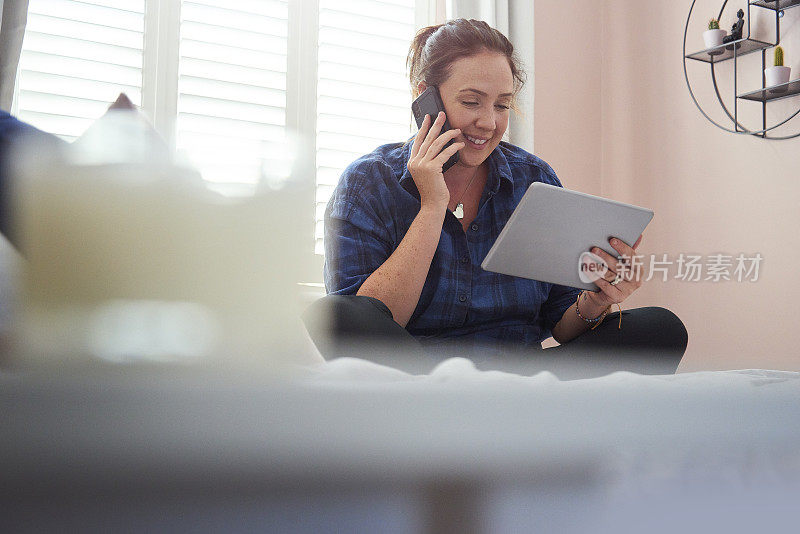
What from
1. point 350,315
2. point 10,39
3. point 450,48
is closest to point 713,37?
point 450,48

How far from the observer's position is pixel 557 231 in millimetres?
1162

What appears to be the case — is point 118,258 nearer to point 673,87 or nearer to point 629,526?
point 629,526

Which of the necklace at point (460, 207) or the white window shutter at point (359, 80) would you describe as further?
the white window shutter at point (359, 80)

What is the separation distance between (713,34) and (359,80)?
1.14 m

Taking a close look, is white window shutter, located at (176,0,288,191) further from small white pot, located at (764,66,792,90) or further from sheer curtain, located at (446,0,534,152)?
small white pot, located at (764,66,792,90)

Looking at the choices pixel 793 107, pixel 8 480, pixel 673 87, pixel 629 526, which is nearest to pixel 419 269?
pixel 629 526

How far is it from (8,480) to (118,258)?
109mm

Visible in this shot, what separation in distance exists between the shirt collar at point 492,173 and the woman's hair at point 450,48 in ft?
0.47

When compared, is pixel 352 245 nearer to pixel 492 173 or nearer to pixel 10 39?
pixel 492 173

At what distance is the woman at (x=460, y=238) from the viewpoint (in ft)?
4.04

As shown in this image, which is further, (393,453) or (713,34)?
(713,34)

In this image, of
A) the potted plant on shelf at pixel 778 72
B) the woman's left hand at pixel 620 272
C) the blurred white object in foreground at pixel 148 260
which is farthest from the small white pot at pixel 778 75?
the blurred white object in foreground at pixel 148 260

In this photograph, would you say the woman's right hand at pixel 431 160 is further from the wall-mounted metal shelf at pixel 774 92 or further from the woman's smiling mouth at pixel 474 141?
the wall-mounted metal shelf at pixel 774 92

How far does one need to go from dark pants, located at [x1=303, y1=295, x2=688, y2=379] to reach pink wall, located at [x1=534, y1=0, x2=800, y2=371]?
81 cm
